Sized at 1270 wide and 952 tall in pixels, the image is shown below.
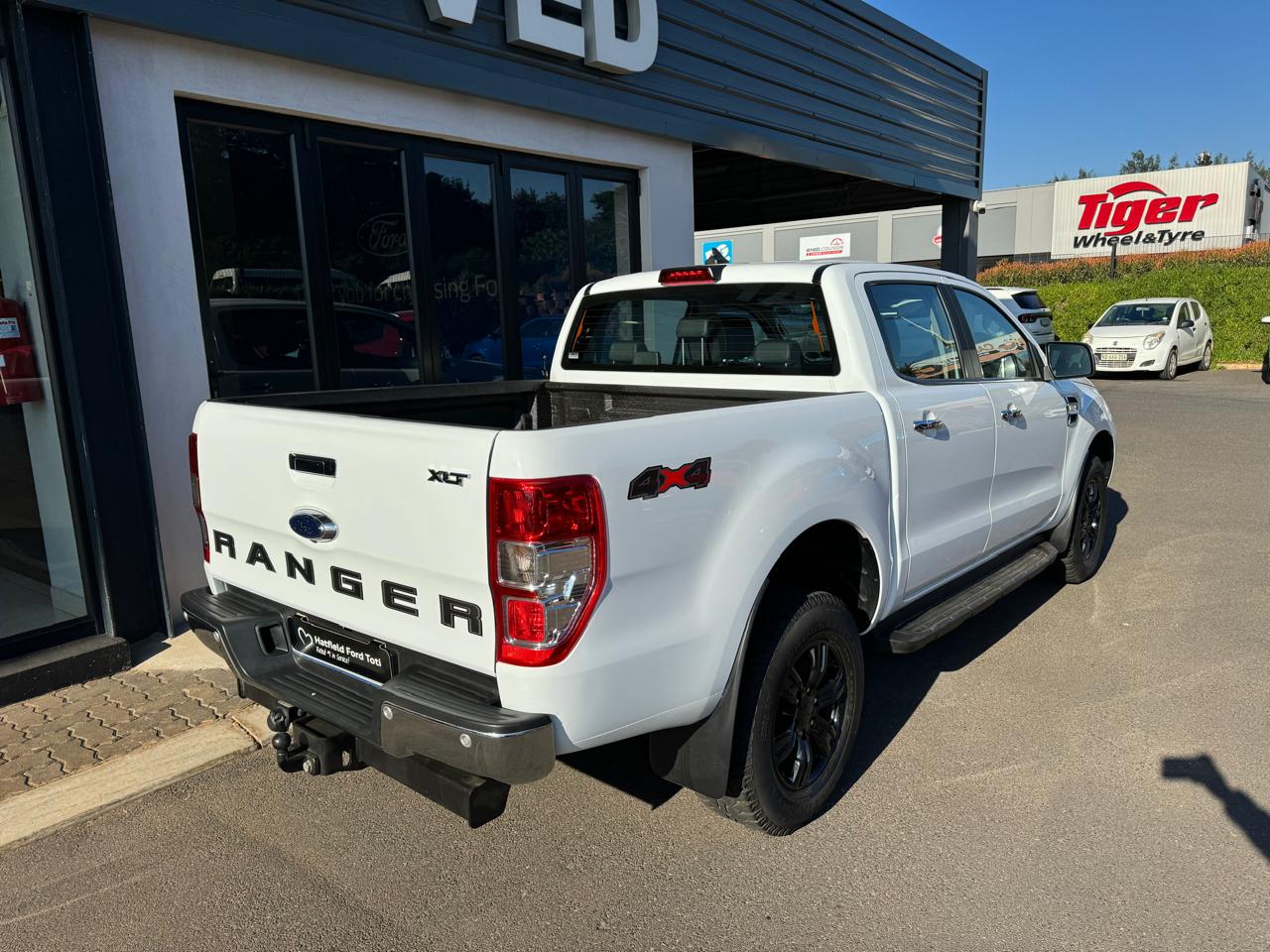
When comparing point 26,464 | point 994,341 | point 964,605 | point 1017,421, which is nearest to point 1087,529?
point 1017,421

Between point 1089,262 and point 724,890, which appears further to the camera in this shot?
point 1089,262

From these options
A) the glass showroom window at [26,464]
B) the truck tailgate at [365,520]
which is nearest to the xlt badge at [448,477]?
the truck tailgate at [365,520]

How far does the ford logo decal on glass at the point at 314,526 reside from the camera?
2648 mm

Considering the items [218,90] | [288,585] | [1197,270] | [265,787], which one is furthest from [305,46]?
Answer: [1197,270]

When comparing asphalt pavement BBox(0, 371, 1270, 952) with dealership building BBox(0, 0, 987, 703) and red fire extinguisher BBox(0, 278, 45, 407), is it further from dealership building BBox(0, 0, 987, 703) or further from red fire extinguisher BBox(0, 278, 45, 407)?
red fire extinguisher BBox(0, 278, 45, 407)

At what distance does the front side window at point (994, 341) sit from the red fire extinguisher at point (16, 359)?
4.60m

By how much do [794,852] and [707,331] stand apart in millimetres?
2175

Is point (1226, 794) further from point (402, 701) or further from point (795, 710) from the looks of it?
point (402, 701)

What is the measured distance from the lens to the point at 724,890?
9.09 ft

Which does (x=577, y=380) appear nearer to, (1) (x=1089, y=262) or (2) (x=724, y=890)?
(2) (x=724, y=890)

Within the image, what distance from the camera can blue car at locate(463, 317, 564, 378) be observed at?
7016mm

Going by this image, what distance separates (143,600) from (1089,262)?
36.9m

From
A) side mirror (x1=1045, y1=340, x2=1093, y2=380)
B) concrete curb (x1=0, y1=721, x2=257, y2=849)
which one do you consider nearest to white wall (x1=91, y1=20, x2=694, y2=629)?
concrete curb (x1=0, y1=721, x2=257, y2=849)

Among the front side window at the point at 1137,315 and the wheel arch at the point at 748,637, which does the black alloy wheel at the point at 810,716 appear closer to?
the wheel arch at the point at 748,637
